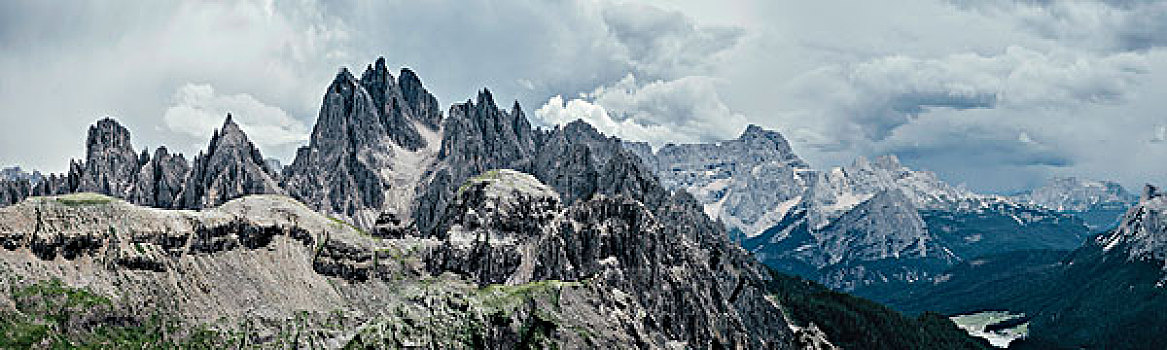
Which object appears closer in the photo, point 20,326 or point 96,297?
point 20,326

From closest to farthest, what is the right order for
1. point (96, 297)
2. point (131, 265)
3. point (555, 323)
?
point (96, 297), point (131, 265), point (555, 323)

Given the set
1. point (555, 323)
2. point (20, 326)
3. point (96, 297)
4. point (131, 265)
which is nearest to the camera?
point (20, 326)

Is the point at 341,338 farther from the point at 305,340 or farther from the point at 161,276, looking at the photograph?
the point at 161,276

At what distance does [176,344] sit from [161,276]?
51.5 feet

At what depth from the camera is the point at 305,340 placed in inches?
6649

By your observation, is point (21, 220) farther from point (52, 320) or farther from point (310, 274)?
point (310, 274)

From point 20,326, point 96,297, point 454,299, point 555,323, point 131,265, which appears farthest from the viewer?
point 454,299

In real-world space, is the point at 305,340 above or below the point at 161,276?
below

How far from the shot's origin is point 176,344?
152m

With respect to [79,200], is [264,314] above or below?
below

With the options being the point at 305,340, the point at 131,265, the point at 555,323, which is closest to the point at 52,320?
the point at 131,265

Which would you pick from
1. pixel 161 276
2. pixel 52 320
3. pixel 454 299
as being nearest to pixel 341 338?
pixel 454 299

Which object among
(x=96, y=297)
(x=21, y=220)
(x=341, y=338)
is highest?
(x=21, y=220)

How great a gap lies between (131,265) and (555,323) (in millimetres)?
83463
